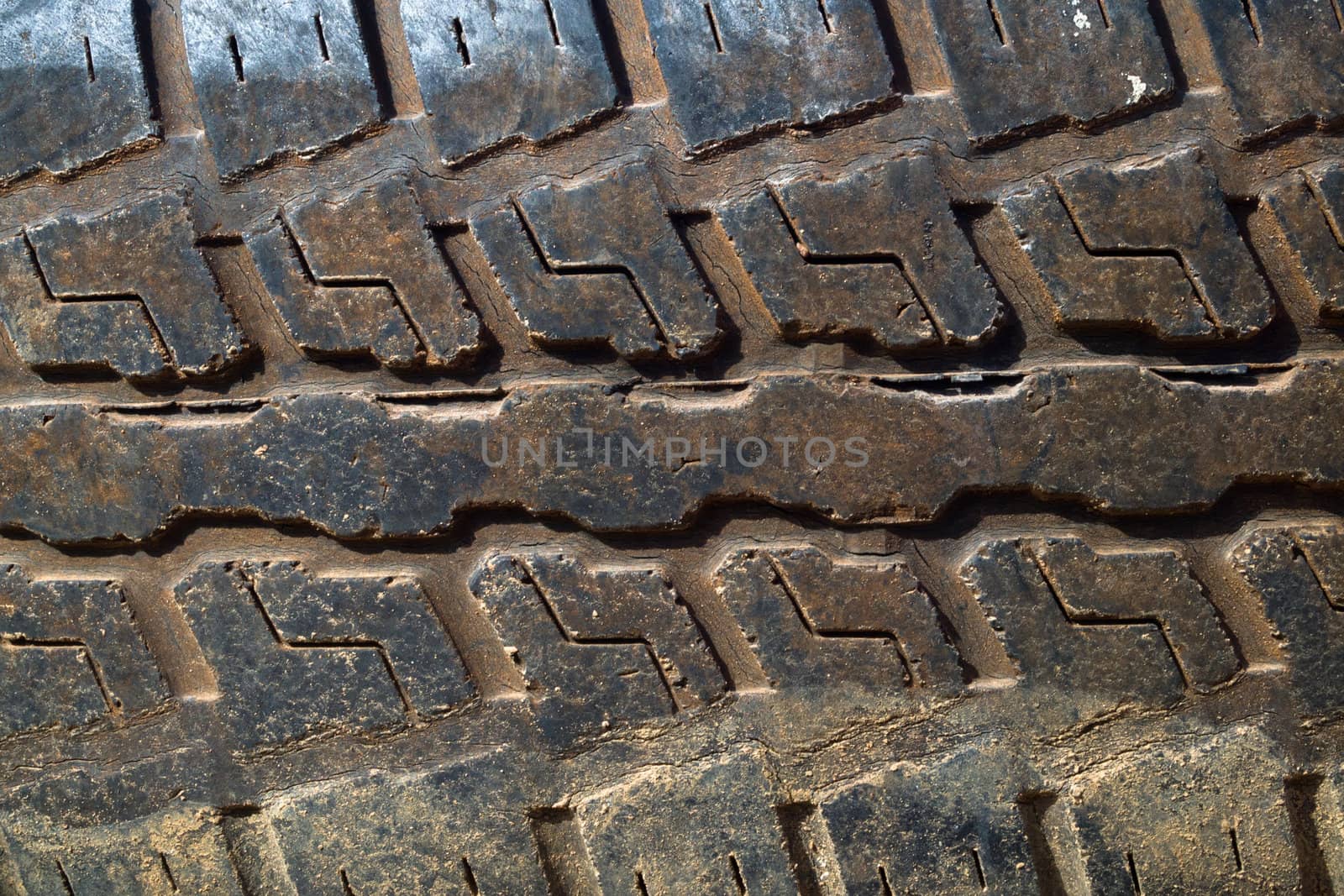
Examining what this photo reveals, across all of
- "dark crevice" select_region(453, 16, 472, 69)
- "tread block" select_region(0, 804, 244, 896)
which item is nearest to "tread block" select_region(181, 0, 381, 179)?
"dark crevice" select_region(453, 16, 472, 69)

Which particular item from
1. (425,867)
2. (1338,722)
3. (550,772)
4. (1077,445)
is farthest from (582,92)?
(1338,722)

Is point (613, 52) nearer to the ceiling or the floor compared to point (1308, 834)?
nearer to the ceiling

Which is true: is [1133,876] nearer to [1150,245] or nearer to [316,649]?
[1150,245]

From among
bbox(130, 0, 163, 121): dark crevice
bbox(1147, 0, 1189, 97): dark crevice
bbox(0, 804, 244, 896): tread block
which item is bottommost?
bbox(0, 804, 244, 896): tread block

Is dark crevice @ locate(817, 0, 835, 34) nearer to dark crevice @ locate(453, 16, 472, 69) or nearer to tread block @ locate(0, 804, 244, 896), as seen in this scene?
dark crevice @ locate(453, 16, 472, 69)

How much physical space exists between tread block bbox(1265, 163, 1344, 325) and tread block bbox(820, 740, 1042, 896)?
61cm

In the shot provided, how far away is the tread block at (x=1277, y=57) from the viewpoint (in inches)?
40.5

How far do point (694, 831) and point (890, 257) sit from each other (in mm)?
675

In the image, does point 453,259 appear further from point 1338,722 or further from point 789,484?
point 1338,722

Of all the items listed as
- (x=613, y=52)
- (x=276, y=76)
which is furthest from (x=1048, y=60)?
(x=276, y=76)

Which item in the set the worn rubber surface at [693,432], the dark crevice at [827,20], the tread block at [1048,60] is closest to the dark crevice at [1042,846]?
the worn rubber surface at [693,432]

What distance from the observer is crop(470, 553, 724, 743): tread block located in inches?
43.5

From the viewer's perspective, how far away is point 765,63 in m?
1.06

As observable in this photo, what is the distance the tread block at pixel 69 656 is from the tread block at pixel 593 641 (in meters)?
0.42
